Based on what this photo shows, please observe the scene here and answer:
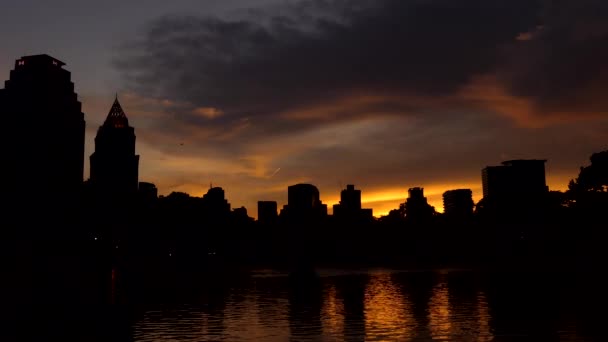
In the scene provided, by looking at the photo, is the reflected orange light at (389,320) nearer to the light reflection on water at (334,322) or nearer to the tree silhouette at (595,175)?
the light reflection on water at (334,322)

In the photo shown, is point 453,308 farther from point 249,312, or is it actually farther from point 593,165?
point 593,165

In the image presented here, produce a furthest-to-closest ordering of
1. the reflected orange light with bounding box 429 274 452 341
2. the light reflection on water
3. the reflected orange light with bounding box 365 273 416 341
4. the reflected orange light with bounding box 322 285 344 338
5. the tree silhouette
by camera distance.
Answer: the tree silhouette → the reflected orange light with bounding box 322 285 344 338 → the reflected orange light with bounding box 429 274 452 341 → the light reflection on water → the reflected orange light with bounding box 365 273 416 341

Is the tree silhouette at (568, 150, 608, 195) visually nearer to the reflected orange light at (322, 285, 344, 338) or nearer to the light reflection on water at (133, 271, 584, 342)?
the light reflection on water at (133, 271, 584, 342)

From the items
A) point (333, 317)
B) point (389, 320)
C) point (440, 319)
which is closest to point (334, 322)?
point (333, 317)

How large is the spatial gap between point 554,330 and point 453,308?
14881 millimetres

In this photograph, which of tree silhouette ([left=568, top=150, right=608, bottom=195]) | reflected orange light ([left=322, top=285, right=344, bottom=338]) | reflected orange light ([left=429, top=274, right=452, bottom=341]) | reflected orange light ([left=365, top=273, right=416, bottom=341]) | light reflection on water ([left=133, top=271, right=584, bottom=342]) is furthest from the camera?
tree silhouette ([left=568, top=150, right=608, bottom=195])

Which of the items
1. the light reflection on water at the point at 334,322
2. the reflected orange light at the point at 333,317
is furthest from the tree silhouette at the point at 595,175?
the reflected orange light at the point at 333,317

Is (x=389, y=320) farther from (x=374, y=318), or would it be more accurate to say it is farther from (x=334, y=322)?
(x=334, y=322)

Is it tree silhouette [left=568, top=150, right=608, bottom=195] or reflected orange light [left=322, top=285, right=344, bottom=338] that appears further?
tree silhouette [left=568, top=150, right=608, bottom=195]

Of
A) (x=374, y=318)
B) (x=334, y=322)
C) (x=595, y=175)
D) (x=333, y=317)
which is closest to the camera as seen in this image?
(x=334, y=322)

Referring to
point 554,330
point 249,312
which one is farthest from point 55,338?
point 554,330

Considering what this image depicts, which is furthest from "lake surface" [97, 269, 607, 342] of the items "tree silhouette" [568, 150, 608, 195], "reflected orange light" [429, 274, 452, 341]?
"tree silhouette" [568, 150, 608, 195]

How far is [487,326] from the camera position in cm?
3819

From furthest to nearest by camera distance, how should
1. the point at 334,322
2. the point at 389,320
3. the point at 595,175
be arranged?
the point at 595,175 < the point at 389,320 < the point at 334,322
